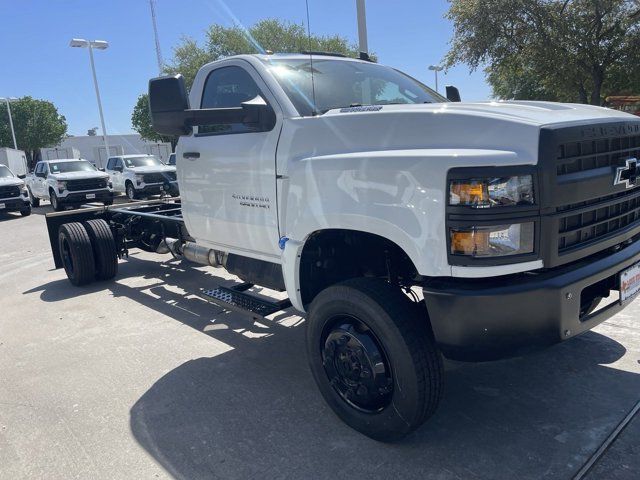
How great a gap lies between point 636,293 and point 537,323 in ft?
3.12

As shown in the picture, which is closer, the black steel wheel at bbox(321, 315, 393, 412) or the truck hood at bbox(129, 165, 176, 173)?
the black steel wheel at bbox(321, 315, 393, 412)

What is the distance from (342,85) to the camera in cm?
377

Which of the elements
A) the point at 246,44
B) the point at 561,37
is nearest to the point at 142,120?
the point at 246,44

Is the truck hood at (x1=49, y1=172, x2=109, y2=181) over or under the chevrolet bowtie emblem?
under

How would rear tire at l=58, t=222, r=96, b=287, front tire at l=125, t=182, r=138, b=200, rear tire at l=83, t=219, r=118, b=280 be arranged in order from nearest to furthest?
rear tire at l=58, t=222, r=96, b=287 → rear tire at l=83, t=219, r=118, b=280 → front tire at l=125, t=182, r=138, b=200

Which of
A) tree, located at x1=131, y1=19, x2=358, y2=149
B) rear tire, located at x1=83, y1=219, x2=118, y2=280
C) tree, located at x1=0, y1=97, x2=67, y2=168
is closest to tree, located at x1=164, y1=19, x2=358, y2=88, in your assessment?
tree, located at x1=131, y1=19, x2=358, y2=149

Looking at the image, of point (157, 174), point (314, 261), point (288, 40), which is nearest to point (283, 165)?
point (314, 261)

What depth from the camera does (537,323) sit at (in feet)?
7.77

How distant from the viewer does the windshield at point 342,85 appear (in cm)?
356

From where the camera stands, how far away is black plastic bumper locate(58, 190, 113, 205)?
17.5m

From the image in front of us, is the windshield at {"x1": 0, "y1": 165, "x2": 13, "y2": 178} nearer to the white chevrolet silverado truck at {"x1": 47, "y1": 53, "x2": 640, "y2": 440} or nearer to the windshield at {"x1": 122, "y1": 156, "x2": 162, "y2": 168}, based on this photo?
the windshield at {"x1": 122, "y1": 156, "x2": 162, "y2": 168}

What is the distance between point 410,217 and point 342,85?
1.65m

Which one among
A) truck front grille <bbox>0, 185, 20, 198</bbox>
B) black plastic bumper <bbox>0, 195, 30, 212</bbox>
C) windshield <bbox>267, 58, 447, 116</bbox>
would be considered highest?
windshield <bbox>267, 58, 447, 116</bbox>

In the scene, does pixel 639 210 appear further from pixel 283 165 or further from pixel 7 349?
pixel 7 349
